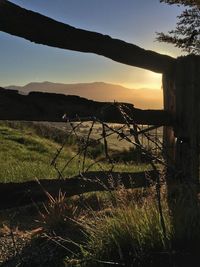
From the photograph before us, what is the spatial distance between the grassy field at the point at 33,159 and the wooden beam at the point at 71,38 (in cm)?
186

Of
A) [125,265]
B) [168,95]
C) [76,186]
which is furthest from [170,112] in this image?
[125,265]

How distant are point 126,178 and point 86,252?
1.34 metres

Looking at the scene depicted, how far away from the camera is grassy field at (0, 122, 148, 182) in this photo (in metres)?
8.22

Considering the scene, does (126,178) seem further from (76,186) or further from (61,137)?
(61,137)

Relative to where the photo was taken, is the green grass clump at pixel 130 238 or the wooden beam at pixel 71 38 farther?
the wooden beam at pixel 71 38

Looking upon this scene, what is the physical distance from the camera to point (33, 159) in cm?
1066

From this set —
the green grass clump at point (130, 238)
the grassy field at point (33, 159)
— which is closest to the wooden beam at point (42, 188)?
the green grass clump at point (130, 238)

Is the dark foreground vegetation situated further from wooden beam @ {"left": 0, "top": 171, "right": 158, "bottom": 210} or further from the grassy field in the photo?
the grassy field

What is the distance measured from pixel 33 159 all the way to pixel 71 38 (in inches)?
245

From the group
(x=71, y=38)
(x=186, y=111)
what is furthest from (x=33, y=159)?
(x=71, y=38)

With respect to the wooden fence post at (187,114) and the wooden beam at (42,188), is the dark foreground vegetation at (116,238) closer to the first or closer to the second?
the wooden beam at (42,188)

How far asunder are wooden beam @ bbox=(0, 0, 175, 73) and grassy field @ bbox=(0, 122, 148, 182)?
186 centimetres

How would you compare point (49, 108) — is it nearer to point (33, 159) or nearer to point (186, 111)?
point (186, 111)

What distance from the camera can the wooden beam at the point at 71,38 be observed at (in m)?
4.22
